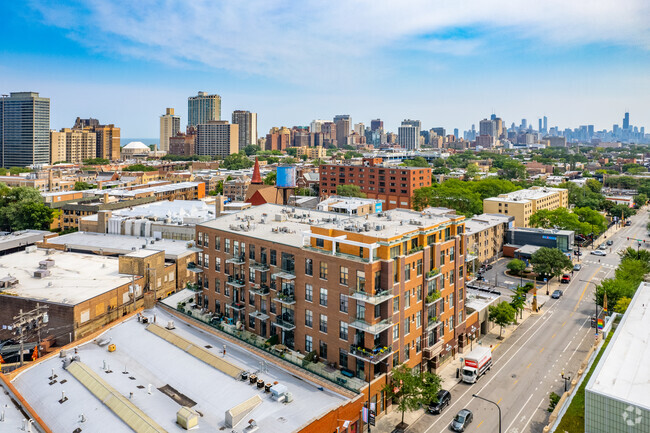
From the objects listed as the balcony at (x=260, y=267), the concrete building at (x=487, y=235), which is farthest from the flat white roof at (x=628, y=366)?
the concrete building at (x=487, y=235)

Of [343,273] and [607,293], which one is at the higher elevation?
[343,273]

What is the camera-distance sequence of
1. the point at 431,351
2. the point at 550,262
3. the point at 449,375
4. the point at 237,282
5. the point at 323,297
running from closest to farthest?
the point at 323,297
the point at 431,351
the point at 449,375
the point at 237,282
the point at 550,262

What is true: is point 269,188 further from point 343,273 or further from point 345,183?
point 343,273

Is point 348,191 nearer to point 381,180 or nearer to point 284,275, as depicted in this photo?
point 381,180

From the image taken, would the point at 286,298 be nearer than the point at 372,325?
No

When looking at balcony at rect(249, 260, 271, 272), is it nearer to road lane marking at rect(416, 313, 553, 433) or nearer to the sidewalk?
the sidewalk

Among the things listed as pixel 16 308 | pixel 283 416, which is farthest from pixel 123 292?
pixel 283 416

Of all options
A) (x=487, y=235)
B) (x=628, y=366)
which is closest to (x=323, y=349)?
(x=628, y=366)
